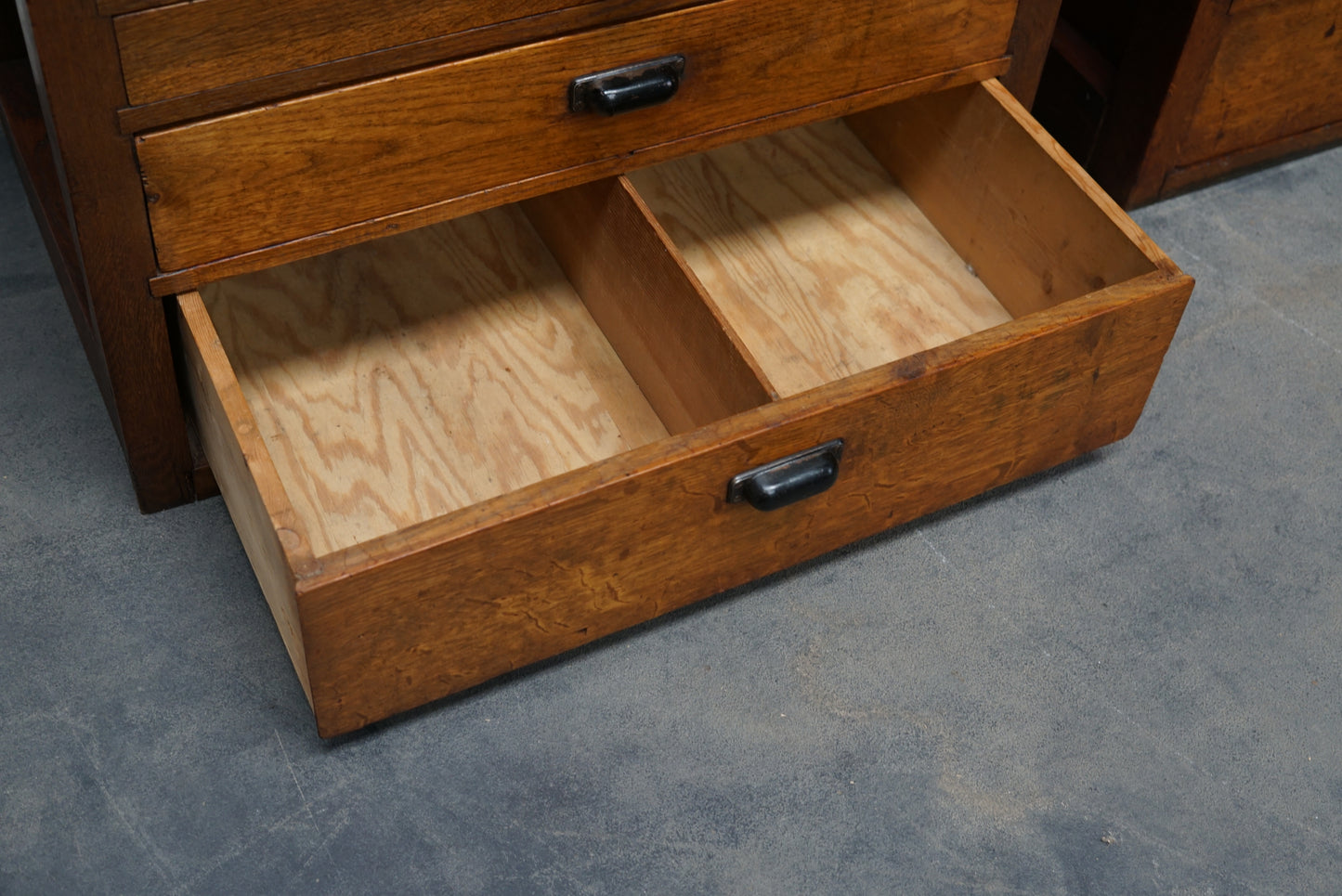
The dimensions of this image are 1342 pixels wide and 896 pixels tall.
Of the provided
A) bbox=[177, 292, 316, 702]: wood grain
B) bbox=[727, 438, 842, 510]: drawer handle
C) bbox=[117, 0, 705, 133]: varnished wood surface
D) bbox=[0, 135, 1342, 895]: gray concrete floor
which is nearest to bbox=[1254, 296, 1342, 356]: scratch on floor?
bbox=[0, 135, 1342, 895]: gray concrete floor

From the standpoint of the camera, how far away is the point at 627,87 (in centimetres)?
105

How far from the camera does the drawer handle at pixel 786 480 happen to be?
1.00 metres

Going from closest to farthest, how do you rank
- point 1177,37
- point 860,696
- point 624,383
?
1. point 860,696
2. point 624,383
3. point 1177,37

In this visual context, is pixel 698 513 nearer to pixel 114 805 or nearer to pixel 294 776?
pixel 294 776

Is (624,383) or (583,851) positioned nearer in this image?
(583,851)

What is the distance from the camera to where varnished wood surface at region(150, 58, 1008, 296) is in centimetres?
102

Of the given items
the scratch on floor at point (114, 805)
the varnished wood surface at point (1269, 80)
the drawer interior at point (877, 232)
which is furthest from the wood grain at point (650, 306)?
the varnished wood surface at point (1269, 80)

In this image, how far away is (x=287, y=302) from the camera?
124 centimetres

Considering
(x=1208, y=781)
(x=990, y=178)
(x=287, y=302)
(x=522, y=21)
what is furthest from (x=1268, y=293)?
(x=287, y=302)

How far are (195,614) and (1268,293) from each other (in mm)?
984

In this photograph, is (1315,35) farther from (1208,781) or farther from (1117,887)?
(1117,887)

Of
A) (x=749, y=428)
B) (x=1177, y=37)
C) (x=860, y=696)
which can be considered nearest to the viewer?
(x=749, y=428)

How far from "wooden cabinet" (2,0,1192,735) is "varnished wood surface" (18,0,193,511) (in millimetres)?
13

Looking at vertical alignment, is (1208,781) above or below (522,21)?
below
